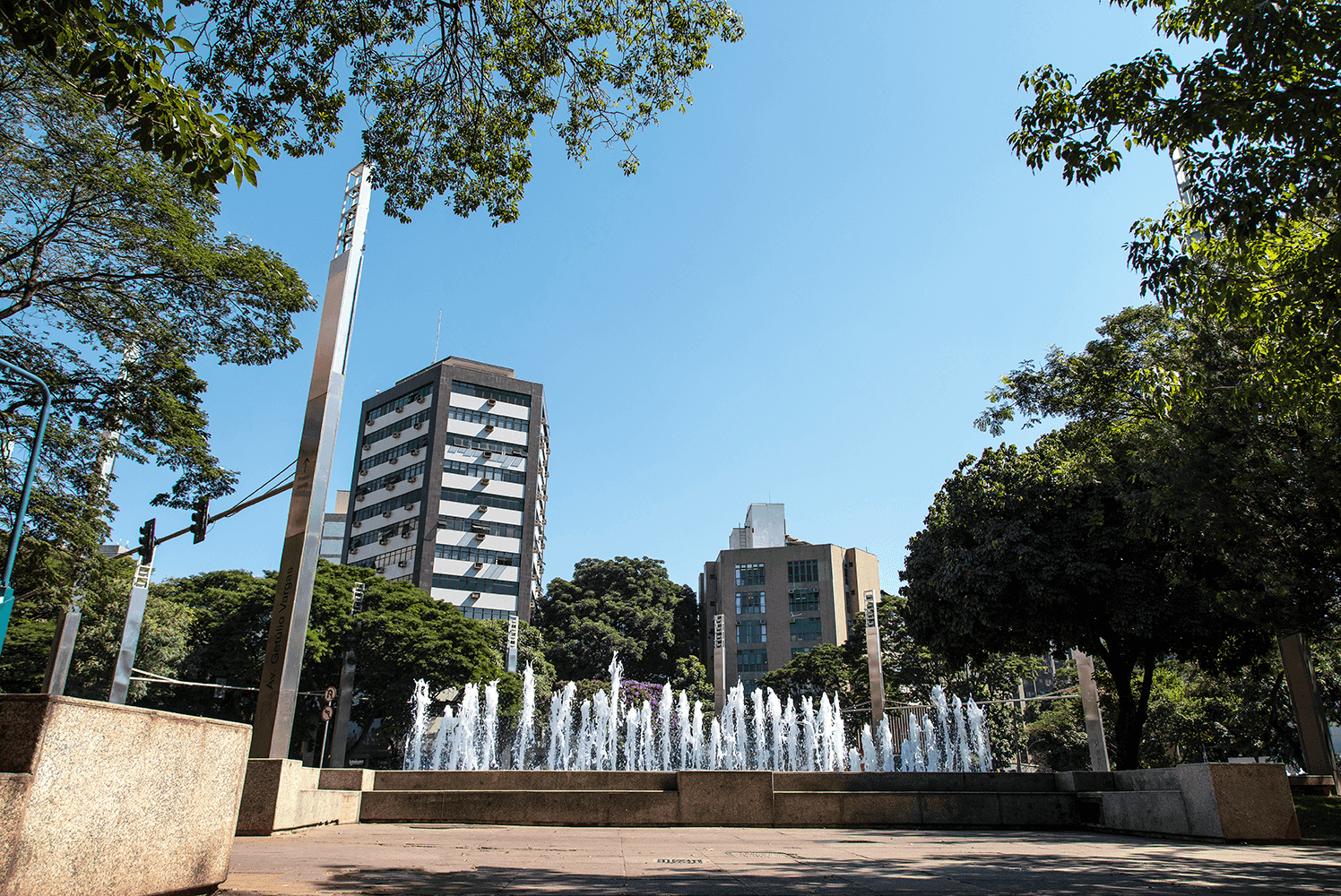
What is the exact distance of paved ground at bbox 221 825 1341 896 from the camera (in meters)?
4.88

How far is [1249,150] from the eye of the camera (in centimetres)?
665

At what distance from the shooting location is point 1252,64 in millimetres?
6176

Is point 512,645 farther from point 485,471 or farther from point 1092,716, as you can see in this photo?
point 1092,716

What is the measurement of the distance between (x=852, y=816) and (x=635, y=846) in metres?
4.68

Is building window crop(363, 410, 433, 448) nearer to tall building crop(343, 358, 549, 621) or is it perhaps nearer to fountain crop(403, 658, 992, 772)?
tall building crop(343, 358, 549, 621)

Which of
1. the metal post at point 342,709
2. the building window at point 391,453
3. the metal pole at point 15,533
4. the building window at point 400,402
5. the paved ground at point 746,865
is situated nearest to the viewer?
the paved ground at point 746,865

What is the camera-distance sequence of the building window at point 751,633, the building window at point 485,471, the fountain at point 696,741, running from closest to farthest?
the fountain at point 696,741 < the building window at point 485,471 < the building window at point 751,633

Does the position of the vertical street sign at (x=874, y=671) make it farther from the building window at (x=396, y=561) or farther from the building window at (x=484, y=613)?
the building window at (x=396, y=561)

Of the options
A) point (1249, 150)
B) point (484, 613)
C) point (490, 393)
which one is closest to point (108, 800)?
point (1249, 150)

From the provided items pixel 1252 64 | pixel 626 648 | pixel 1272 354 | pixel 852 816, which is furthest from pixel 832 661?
pixel 1252 64

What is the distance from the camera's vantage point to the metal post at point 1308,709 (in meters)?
16.3

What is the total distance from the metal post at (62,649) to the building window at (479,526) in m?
41.2

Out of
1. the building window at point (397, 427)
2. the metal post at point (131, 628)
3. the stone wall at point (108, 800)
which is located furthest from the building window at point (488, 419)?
the stone wall at point (108, 800)

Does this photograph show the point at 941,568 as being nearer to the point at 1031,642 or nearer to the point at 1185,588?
the point at 1031,642
